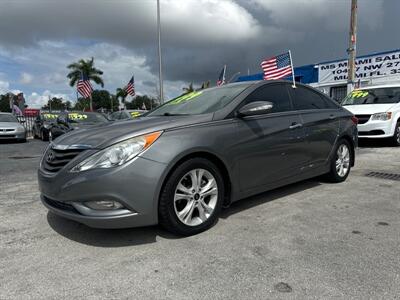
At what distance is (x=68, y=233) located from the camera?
3605mm

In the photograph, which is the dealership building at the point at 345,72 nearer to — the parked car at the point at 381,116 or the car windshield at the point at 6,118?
the parked car at the point at 381,116

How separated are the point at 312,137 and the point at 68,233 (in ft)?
10.5

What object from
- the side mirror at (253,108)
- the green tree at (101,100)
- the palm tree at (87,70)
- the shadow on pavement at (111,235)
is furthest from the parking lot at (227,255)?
the green tree at (101,100)

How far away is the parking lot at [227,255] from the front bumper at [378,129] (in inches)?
235

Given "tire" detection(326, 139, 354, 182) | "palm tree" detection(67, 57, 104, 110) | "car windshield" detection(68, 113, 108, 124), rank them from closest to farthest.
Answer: "tire" detection(326, 139, 354, 182)
"car windshield" detection(68, 113, 108, 124)
"palm tree" detection(67, 57, 104, 110)

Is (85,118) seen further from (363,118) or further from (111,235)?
(111,235)

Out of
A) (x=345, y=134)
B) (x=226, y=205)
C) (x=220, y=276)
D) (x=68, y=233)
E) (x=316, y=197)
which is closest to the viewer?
(x=220, y=276)

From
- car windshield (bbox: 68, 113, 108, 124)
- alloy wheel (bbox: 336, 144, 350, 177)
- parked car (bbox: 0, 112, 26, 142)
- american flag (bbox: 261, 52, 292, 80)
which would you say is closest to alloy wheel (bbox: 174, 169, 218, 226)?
alloy wheel (bbox: 336, 144, 350, 177)

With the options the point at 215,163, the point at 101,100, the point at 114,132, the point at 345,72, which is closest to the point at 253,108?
the point at 215,163

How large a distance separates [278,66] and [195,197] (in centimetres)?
864

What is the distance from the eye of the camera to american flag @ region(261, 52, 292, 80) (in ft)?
34.8

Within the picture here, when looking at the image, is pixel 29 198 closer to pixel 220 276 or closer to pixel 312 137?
pixel 220 276

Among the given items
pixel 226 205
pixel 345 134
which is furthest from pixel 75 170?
pixel 345 134

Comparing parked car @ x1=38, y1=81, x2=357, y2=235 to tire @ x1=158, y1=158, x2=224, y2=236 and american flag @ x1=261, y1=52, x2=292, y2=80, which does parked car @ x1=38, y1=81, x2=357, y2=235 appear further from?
american flag @ x1=261, y1=52, x2=292, y2=80
